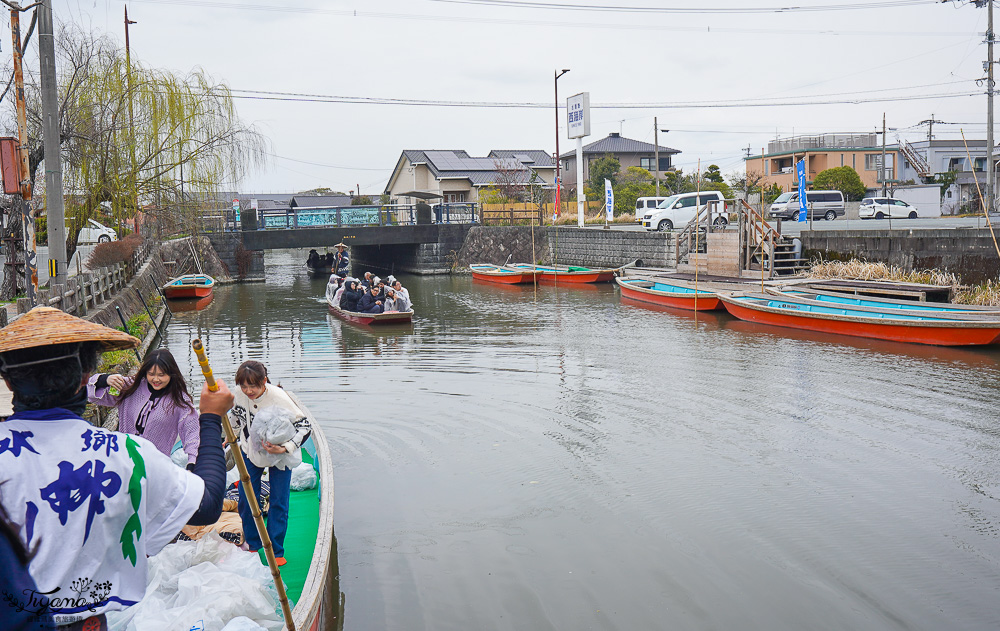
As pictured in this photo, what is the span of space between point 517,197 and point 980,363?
116ft

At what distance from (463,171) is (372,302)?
35.6 metres

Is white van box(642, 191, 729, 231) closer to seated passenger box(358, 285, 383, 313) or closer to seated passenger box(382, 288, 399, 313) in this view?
seated passenger box(382, 288, 399, 313)

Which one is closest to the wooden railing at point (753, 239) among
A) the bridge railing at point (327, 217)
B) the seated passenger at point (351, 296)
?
the seated passenger at point (351, 296)

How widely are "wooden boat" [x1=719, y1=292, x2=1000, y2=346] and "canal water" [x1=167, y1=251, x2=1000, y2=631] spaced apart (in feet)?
1.09

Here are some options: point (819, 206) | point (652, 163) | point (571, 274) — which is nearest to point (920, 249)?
point (571, 274)

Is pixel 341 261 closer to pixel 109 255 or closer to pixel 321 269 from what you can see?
pixel 109 255

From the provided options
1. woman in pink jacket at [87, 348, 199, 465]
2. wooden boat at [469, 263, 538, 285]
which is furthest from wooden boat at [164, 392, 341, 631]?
wooden boat at [469, 263, 538, 285]

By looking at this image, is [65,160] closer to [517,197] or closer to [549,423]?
[549,423]

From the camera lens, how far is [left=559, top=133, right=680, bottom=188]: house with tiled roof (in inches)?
2168

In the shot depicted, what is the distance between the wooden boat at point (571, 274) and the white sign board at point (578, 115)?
7.68m

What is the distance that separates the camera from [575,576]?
5.63 m

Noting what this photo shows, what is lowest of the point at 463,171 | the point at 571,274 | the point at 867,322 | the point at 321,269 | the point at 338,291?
the point at 867,322

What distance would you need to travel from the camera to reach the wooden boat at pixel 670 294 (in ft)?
63.4

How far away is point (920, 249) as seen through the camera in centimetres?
1825
